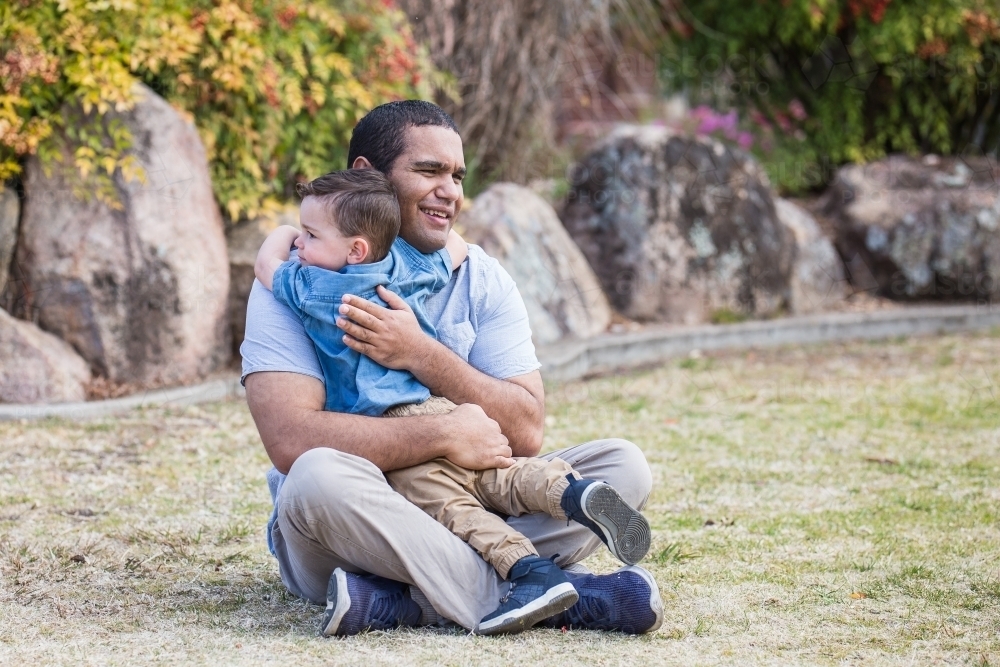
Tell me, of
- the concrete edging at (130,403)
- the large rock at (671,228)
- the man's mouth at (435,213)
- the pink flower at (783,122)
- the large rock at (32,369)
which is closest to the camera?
the man's mouth at (435,213)

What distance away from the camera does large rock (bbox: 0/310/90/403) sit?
18.2 ft

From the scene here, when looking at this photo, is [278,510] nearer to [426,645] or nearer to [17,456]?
[426,645]

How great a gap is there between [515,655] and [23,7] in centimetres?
448

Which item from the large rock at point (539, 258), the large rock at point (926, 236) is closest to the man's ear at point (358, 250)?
the large rock at point (539, 258)

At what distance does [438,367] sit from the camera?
9.91 feet

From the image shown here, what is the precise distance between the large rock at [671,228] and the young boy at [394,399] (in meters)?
5.54

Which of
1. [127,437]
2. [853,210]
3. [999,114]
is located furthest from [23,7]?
[999,114]

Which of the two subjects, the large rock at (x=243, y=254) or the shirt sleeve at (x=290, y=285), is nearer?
the shirt sleeve at (x=290, y=285)

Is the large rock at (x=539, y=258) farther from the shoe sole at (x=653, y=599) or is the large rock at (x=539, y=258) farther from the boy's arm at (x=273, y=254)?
the shoe sole at (x=653, y=599)

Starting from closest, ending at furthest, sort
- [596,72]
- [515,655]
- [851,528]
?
[515,655] < [851,528] < [596,72]

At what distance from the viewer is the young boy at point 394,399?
282 cm

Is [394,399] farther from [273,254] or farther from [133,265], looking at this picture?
[133,265]

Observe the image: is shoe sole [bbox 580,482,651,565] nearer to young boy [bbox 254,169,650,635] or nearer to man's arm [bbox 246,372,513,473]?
young boy [bbox 254,169,650,635]

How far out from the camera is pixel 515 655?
2701 mm
